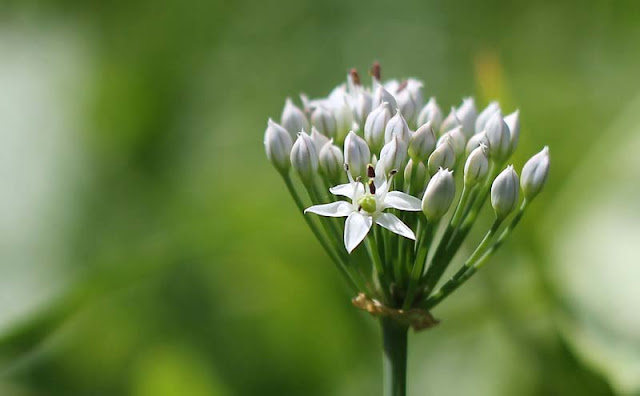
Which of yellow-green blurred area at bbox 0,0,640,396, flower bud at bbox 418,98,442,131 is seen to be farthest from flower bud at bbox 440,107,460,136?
yellow-green blurred area at bbox 0,0,640,396

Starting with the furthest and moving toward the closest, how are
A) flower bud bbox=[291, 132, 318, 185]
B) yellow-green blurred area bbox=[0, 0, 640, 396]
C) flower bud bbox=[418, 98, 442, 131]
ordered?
yellow-green blurred area bbox=[0, 0, 640, 396]
flower bud bbox=[418, 98, 442, 131]
flower bud bbox=[291, 132, 318, 185]

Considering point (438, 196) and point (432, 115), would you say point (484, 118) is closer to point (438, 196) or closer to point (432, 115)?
point (432, 115)

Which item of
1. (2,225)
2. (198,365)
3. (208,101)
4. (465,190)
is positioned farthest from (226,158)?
(465,190)

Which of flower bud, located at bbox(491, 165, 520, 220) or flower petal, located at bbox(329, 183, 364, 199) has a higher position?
flower petal, located at bbox(329, 183, 364, 199)

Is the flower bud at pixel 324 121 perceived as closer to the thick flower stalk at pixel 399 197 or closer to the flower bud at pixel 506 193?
the thick flower stalk at pixel 399 197

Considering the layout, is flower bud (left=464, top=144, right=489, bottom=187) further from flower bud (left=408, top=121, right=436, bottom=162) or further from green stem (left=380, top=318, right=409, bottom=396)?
green stem (left=380, top=318, right=409, bottom=396)

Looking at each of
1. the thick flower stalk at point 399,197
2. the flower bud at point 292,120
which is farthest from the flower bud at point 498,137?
the flower bud at point 292,120
